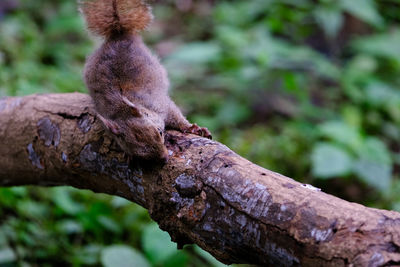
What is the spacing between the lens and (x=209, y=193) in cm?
205

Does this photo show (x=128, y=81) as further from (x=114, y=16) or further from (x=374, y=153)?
(x=374, y=153)

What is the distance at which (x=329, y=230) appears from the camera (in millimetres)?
1733

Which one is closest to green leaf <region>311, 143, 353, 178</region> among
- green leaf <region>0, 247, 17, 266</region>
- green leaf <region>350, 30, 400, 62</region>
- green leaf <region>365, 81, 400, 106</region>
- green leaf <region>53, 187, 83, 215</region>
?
green leaf <region>365, 81, 400, 106</region>

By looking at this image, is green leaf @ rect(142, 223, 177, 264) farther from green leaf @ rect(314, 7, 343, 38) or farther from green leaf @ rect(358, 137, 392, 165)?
green leaf @ rect(314, 7, 343, 38)

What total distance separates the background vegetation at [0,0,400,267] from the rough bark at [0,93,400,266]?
2.67 ft

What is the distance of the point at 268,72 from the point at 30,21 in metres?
3.87

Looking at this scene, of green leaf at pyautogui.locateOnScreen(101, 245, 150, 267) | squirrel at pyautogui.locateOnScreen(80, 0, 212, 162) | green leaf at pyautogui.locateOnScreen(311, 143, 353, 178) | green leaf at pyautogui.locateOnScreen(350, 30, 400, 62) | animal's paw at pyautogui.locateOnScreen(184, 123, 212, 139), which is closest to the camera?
squirrel at pyautogui.locateOnScreen(80, 0, 212, 162)

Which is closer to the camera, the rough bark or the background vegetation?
the rough bark

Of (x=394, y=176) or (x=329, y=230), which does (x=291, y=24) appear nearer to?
(x=394, y=176)

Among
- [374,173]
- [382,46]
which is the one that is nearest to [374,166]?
[374,173]

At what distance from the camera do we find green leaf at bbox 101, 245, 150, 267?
3.03 metres

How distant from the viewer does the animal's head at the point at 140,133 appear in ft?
7.59

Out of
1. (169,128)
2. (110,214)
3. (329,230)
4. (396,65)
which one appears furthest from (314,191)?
(396,65)

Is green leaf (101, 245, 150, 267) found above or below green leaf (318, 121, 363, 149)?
below
